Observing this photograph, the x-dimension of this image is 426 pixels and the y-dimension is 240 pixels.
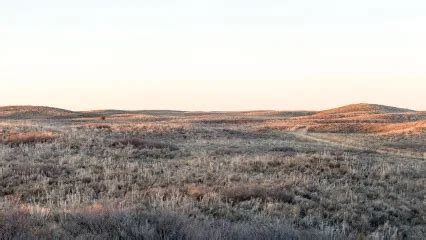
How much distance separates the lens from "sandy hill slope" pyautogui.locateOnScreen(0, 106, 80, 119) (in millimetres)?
85000

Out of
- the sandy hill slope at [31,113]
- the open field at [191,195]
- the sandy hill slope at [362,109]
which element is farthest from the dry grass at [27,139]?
the sandy hill slope at [362,109]

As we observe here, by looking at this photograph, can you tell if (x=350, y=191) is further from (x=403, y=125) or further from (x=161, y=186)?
Answer: (x=403, y=125)

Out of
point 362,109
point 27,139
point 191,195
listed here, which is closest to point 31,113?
point 362,109

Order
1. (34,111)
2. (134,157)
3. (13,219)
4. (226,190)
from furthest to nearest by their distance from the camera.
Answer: (34,111) < (134,157) < (226,190) < (13,219)

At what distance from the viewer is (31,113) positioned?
88062 mm

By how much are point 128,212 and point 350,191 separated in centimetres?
765

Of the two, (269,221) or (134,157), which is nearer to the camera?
(269,221)

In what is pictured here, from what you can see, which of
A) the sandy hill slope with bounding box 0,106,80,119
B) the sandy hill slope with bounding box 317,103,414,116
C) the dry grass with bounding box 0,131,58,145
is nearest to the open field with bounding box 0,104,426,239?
the dry grass with bounding box 0,131,58,145

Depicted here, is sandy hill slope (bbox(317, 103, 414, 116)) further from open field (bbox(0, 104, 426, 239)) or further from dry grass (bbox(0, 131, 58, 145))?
open field (bbox(0, 104, 426, 239))

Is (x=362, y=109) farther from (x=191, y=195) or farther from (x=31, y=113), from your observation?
(x=191, y=195)

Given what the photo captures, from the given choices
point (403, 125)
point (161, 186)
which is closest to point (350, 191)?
point (161, 186)

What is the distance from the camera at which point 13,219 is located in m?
7.50

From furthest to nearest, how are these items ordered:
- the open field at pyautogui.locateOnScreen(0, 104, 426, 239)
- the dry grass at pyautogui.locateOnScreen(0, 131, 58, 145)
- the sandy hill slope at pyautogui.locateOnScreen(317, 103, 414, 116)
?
the sandy hill slope at pyautogui.locateOnScreen(317, 103, 414, 116) → the dry grass at pyautogui.locateOnScreen(0, 131, 58, 145) → the open field at pyautogui.locateOnScreen(0, 104, 426, 239)

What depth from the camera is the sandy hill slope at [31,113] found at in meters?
85.0
